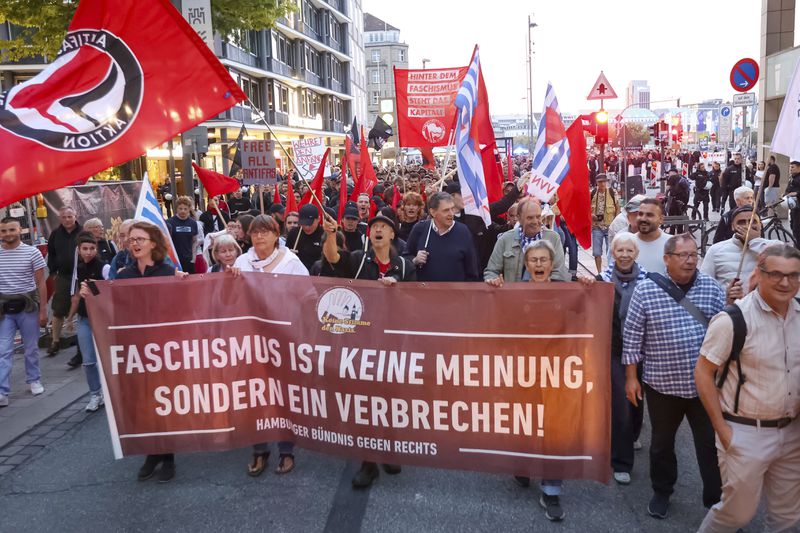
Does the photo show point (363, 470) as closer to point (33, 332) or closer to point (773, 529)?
point (773, 529)

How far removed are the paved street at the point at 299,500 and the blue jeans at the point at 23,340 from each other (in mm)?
1708

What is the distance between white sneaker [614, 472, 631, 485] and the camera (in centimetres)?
486

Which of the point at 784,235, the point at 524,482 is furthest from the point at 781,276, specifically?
the point at 784,235

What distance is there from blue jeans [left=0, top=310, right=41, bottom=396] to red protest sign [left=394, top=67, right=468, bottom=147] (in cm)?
817

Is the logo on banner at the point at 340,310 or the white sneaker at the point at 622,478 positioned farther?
the white sneaker at the point at 622,478

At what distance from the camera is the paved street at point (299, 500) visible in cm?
436

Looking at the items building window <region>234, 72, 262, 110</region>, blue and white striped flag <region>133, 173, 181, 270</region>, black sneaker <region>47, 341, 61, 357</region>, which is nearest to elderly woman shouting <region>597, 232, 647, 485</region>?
blue and white striped flag <region>133, 173, 181, 270</region>

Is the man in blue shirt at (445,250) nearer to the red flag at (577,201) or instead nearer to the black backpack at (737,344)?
the red flag at (577,201)

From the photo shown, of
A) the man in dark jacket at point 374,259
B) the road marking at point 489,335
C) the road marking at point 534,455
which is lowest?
the road marking at point 534,455

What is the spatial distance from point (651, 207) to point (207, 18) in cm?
749

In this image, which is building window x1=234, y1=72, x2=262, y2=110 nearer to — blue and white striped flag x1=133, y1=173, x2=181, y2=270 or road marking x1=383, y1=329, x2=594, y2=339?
blue and white striped flag x1=133, y1=173, x2=181, y2=270

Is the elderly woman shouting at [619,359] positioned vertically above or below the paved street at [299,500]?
above

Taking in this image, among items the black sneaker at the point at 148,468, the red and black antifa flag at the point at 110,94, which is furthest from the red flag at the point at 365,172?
the black sneaker at the point at 148,468

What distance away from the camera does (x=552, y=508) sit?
437 cm
